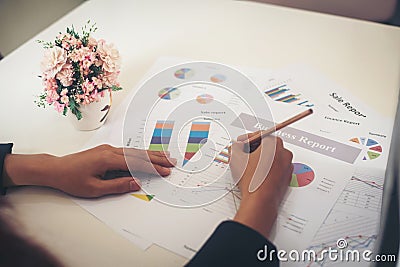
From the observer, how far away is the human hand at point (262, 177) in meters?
0.66

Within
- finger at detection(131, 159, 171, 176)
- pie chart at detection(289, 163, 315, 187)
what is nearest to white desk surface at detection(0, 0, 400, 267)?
finger at detection(131, 159, 171, 176)

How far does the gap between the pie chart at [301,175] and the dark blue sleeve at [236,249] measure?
0.57ft

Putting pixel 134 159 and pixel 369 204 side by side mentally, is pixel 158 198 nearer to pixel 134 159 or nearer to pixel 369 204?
pixel 134 159

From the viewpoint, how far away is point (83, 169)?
2.45ft

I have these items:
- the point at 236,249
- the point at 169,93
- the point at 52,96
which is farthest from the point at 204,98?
the point at 236,249

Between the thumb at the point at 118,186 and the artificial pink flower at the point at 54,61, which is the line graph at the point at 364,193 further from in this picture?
the artificial pink flower at the point at 54,61

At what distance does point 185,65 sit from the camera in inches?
41.1

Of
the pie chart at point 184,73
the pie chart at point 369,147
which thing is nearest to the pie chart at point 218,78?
the pie chart at point 184,73

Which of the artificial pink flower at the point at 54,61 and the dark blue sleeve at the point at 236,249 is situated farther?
the artificial pink flower at the point at 54,61

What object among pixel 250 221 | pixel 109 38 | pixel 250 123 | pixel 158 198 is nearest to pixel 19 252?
pixel 158 198

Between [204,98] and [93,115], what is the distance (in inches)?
9.3

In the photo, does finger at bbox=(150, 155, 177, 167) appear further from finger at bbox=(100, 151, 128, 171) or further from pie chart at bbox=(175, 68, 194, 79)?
pie chart at bbox=(175, 68, 194, 79)

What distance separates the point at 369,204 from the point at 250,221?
0.21 meters

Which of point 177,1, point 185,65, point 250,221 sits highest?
point 177,1
